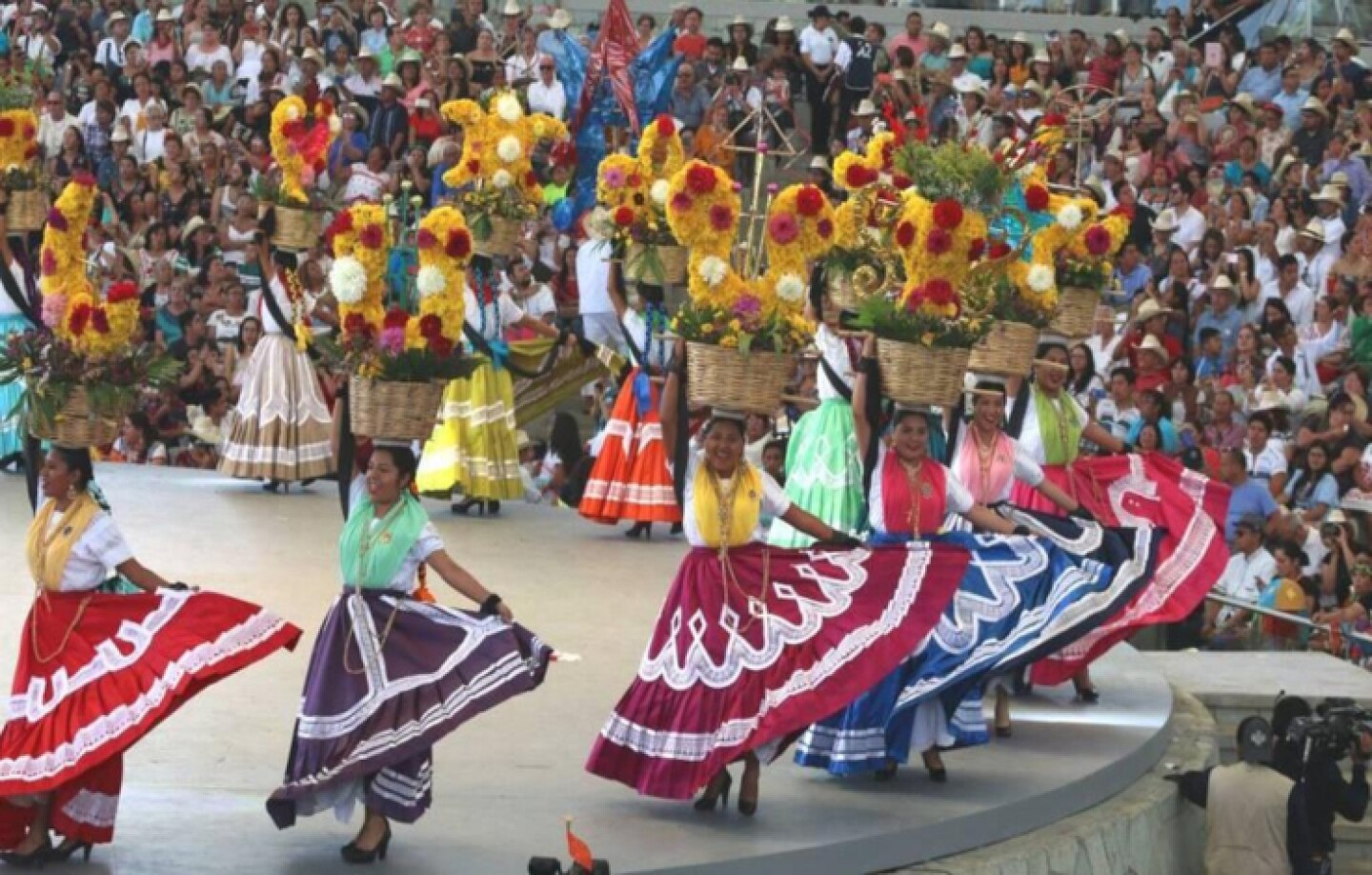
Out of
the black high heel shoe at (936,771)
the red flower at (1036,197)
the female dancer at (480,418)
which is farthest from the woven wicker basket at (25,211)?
the black high heel shoe at (936,771)

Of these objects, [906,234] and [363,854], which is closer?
[363,854]

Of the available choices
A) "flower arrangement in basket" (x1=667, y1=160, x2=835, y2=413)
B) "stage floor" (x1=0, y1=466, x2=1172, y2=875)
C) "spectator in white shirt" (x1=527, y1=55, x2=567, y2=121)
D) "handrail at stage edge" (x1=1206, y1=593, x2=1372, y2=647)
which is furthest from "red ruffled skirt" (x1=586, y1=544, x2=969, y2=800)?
"spectator in white shirt" (x1=527, y1=55, x2=567, y2=121)

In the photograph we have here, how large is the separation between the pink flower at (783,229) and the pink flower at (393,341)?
1512 mm

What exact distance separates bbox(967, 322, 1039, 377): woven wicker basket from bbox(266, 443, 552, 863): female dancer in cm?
315

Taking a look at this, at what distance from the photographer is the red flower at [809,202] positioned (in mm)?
11195

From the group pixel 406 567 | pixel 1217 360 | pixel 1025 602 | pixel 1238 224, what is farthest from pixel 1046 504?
pixel 1238 224

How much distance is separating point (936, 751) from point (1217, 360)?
844 cm

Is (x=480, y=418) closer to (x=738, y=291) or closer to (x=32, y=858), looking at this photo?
(x=738, y=291)

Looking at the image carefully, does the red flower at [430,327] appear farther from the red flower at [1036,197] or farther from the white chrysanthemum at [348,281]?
the red flower at [1036,197]

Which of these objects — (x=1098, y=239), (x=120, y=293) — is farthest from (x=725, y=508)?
(x=1098, y=239)

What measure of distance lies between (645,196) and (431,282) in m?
4.30

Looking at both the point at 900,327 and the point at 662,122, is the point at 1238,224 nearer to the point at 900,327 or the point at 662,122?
the point at 662,122

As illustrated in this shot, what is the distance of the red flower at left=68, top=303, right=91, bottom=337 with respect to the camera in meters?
9.97

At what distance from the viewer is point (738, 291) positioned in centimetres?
1090
